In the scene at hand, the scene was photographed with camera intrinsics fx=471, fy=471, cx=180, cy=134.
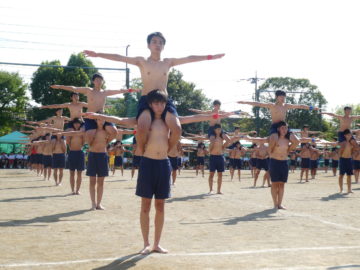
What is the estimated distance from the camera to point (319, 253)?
20.4ft

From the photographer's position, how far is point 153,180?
6520mm

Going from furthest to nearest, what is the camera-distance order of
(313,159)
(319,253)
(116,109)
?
(116,109) < (313,159) < (319,253)

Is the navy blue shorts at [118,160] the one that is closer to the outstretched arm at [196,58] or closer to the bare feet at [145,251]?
the outstretched arm at [196,58]

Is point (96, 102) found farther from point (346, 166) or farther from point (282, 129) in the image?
point (346, 166)

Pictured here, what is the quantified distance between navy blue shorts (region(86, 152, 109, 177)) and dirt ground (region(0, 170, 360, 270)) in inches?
34.5

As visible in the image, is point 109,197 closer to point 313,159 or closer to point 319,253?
point 319,253

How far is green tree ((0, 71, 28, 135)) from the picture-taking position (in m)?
64.4

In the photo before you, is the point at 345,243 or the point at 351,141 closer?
the point at 345,243

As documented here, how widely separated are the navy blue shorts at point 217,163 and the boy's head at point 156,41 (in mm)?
9266

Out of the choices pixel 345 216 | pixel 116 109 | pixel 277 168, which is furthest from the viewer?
pixel 116 109

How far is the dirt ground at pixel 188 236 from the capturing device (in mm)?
5714

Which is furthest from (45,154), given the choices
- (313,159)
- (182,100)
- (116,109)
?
(116,109)

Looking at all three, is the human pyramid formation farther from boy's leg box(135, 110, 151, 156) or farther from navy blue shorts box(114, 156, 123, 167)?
navy blue shorts box(114, 156, 123, 167)

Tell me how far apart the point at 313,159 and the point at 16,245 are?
24.0 metres
